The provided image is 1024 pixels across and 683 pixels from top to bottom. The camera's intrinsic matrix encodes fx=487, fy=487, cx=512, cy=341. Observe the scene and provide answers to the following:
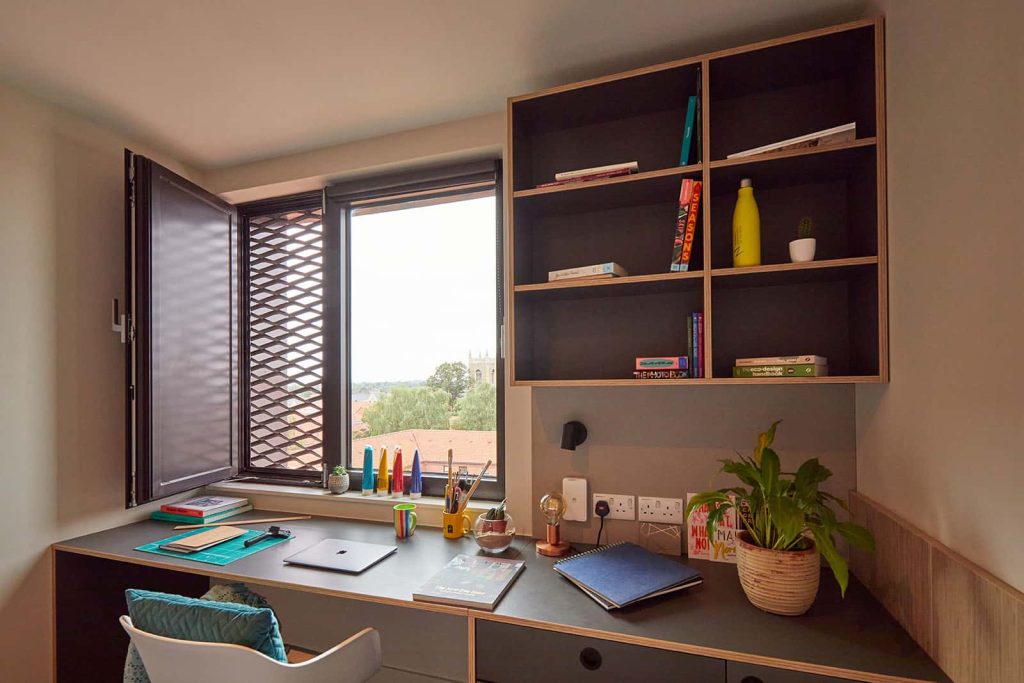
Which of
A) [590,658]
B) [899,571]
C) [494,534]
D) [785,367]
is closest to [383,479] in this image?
[494,534]

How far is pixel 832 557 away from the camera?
3.38ft

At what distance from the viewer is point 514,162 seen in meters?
1.66

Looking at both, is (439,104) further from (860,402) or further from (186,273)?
(860,402)

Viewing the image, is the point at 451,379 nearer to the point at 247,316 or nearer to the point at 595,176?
the point at 595,176

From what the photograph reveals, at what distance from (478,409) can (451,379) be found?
187 millimetres

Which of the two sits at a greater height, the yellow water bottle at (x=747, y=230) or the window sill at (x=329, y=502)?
the yellow water bottle at (x=747, y=230)

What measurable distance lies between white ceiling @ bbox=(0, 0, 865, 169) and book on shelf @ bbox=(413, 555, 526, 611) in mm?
1626

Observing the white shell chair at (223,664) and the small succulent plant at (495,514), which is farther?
the small succulent plant at (495,514)

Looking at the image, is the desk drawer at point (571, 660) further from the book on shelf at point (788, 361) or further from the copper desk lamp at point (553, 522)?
the book on shelf at point (788, 361)

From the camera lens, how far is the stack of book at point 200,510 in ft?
6.75

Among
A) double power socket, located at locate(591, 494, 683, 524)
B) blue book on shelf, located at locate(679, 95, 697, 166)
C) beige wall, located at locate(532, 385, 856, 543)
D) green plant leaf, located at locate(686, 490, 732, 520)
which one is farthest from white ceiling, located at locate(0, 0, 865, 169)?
double power socket, located at locate(591, 494, 683, 524)

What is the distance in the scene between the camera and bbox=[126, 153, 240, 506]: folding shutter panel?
1.84 m

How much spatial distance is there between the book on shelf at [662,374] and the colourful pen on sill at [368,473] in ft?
4.17

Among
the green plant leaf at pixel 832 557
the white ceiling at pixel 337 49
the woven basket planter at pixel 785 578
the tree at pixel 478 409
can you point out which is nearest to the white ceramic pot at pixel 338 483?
the tree at pixel 478 409
